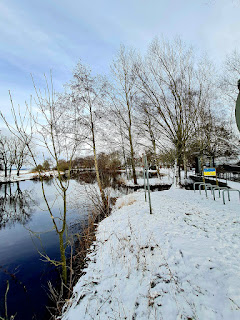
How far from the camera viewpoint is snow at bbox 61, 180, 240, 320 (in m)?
2.16

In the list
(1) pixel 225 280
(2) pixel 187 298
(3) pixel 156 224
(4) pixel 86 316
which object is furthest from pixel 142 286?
(3) pixel 156 224

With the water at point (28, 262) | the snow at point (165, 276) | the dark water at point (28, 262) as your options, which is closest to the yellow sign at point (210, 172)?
the snow at point (165, 276)

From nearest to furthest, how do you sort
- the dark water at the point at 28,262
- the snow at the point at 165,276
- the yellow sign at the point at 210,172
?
the snow at the point at 165,276 → the dark water at the point at 28,262 → the yellow sign at the point at 210,172

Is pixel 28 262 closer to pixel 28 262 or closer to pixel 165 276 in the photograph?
pixel 28 262

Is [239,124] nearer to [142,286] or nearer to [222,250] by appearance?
[142,286]

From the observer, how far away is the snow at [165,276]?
2.16m

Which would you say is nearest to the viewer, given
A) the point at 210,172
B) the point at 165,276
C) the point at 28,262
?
the point at 165,276

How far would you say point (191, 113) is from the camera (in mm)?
12711

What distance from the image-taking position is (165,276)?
279 cm

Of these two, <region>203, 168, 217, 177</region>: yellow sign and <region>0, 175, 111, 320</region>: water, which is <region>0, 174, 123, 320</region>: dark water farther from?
<region>203, 168, 217, 177</region>: yellow sign

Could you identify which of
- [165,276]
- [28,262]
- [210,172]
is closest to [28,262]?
[28,262]

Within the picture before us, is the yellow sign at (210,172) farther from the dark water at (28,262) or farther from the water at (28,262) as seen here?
the dark water at (28,262)

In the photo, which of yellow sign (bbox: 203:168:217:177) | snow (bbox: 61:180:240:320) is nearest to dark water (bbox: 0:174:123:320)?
snow (bbox: 61:180:240:320)

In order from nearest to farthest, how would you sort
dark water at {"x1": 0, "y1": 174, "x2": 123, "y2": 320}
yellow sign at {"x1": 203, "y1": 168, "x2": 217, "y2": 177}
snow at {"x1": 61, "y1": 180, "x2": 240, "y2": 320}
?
snow at {"x1": 61, "y1": 180, "x2": 240, "y2": 320}, dark water at {"x1": 0, "y1": 174, "x2": 123, "y2": 320}, yellow sign at {"x1": 203, "y1": 168, "x2": 217, "y2": 177}
